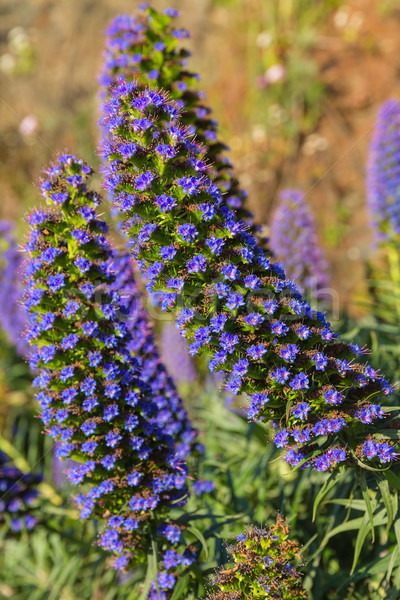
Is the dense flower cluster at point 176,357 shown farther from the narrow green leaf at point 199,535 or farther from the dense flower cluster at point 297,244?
the narrow green leaf at point 199,535

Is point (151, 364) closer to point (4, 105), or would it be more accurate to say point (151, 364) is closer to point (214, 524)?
point (214, 524)

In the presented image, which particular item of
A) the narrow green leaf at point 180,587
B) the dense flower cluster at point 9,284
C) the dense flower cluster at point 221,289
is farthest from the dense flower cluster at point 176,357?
the dense flower cluster at point 221,289

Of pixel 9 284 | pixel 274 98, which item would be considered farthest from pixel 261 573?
pixel 274 98

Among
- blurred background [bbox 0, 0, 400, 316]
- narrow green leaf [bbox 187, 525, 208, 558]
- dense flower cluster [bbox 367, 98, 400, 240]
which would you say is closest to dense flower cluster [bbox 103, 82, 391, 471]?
narrow green leaf [bbox 187, 525, 208, 558]

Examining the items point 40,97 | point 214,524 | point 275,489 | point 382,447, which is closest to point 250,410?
point 382,447

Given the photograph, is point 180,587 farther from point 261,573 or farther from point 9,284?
point 9,284
